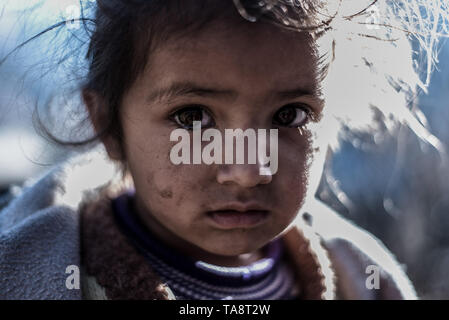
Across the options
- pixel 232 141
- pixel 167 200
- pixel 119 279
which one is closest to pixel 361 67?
pixel 232 141

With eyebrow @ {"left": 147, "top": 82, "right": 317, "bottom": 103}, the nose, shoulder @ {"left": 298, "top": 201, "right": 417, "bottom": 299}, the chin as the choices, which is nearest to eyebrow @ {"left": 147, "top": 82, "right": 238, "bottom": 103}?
eyebrow @ {"left": 147, "top": 82, "right": 317, "bottom": 103}

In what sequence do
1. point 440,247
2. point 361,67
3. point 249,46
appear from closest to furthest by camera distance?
point 249,46
point 361,67
point 440,247

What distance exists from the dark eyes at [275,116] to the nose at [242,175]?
9 centimetres

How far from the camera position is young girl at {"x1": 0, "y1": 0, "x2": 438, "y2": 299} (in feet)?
2.85

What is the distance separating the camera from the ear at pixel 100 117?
1045 mm

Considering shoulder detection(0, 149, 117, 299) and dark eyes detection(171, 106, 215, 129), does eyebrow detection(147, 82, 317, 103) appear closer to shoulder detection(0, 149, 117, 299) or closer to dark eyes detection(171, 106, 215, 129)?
dark eyes detection(171, 106, 215, 129)

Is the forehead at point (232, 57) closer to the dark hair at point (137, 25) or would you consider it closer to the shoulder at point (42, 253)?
the dark hair at point (137, 25)

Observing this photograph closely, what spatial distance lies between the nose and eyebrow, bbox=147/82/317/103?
116 millimetres

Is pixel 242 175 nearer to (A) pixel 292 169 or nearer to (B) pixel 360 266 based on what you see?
(A) pixel 292 169

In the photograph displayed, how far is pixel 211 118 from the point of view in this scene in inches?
35.9

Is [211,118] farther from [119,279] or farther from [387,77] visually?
[387,77]

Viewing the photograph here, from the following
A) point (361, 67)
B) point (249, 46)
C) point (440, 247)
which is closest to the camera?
point (249, 46)
